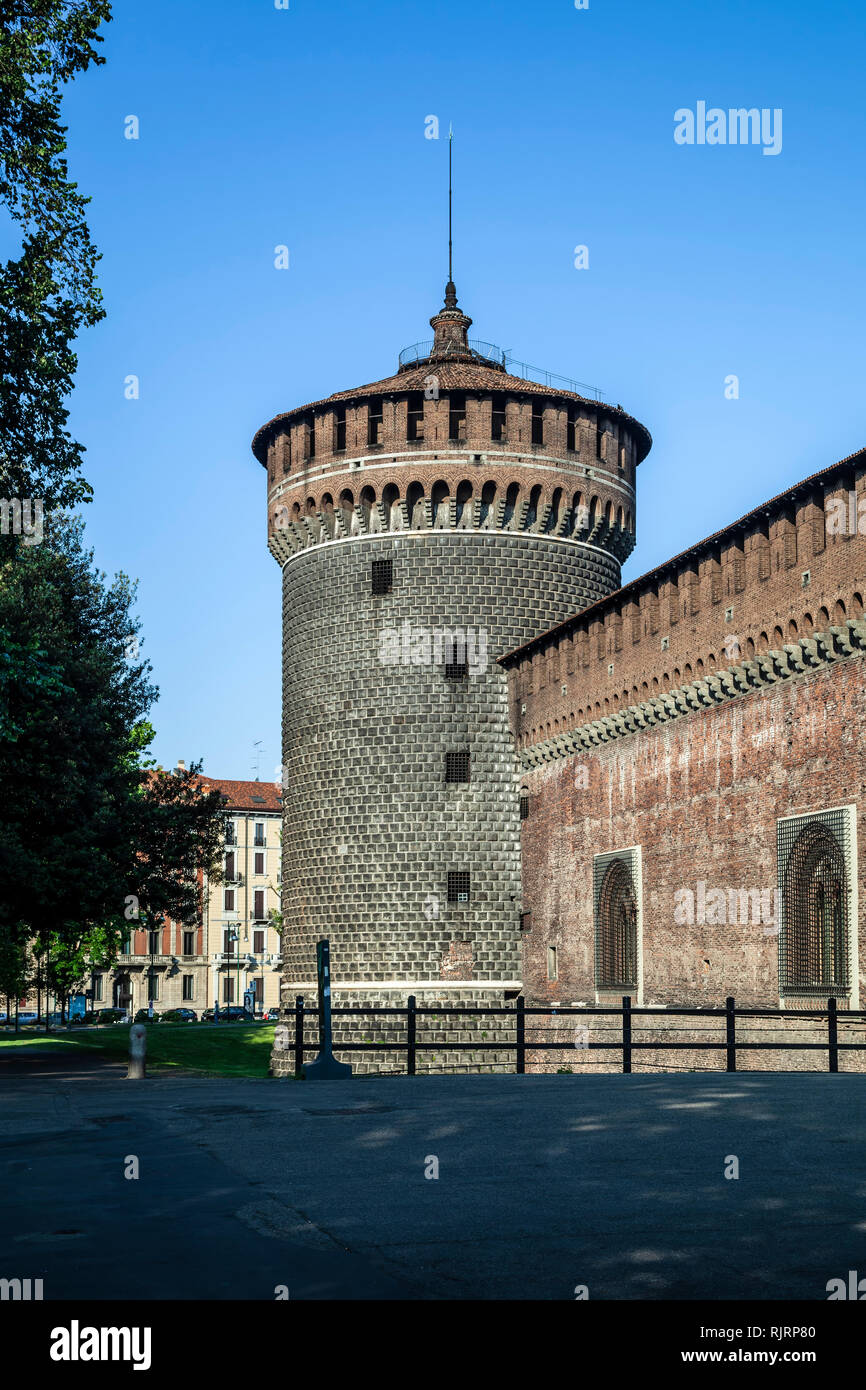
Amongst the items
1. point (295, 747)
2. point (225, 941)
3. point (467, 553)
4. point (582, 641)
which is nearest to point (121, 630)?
point (295, 747)

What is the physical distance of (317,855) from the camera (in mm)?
39031

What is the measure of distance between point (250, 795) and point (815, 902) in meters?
81.3

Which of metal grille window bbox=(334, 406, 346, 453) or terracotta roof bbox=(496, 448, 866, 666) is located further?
metal grille window bbox=(334, 406, 346, 453)

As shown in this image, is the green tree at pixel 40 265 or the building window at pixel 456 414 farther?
the building window at pixel 456 414

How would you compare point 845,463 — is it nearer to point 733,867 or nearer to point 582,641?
point 733,867

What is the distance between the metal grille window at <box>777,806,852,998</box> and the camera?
24.8 meters

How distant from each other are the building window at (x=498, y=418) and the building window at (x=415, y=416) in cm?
195

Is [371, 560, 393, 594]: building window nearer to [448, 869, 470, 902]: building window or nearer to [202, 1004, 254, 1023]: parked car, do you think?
[448, 869, 470, 902]: building window

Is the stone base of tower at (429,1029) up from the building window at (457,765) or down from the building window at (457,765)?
down

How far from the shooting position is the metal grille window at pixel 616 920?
3272cm

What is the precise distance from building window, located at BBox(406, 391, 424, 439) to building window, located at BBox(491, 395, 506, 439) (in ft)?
6.40

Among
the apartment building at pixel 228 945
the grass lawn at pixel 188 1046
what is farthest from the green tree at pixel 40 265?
the apartment building at pixel 228 945

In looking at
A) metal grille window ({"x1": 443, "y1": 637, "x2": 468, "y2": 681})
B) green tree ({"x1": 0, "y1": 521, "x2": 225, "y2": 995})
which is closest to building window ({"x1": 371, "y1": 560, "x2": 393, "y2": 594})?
metal grille window ({"x1": 443, "y1": 637, "x2": 468, "y2": 681})

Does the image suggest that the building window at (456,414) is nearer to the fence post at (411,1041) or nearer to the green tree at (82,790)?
the green tree at (82,790)
